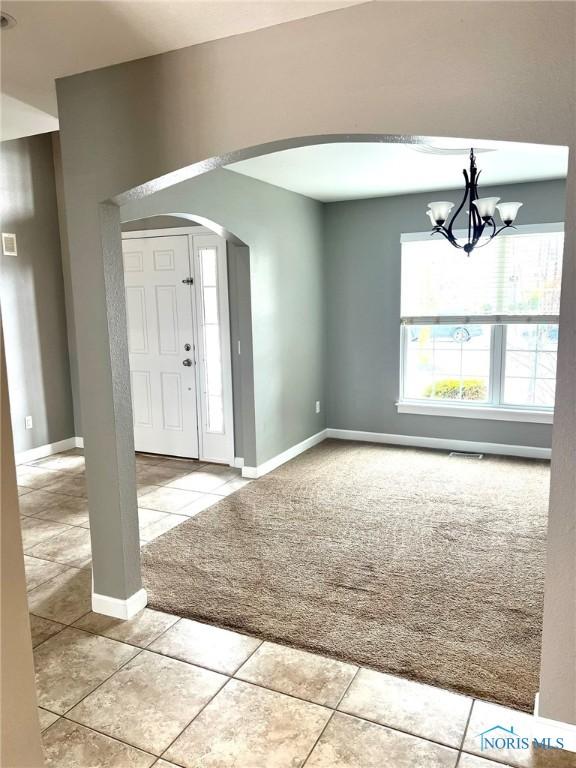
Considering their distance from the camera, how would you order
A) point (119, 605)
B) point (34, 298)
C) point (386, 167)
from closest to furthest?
point (119, 605)
point (386, 167)
point (34, 298)

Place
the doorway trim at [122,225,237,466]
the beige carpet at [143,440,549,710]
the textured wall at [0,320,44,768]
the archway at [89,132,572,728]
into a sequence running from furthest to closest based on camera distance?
the doorway trim at [122,225,237,466] → the beige carpet at [143,440,549,710] → the archway at [89,132,572,728] → the textured wall at [0,320,44,768]

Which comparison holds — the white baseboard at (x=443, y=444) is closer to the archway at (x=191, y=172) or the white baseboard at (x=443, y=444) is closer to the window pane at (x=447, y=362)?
the window pane at (x=447, y=362)

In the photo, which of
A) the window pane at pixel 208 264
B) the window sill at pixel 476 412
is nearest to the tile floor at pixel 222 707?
the window pane at pixel 208 264

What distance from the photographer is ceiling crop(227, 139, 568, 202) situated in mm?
3652

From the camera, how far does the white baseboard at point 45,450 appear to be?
5.30 m

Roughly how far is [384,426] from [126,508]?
3.57 m

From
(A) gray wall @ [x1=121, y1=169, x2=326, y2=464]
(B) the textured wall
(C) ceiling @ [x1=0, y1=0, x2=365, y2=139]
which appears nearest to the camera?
(B) the textured wall

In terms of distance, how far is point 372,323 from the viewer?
565 centimetres

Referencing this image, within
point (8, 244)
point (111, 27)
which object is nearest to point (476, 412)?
point (111, 27)

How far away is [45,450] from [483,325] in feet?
14.6

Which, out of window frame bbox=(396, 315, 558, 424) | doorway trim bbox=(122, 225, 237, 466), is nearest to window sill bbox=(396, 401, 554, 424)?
window frame bbox=(396, 315, 558, 424)

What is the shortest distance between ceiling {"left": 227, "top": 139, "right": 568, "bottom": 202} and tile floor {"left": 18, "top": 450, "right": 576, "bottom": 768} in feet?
9.04

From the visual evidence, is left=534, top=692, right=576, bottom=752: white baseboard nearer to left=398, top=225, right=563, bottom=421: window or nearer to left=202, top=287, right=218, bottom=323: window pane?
left=398, top=225, right=563, bottom=421: window

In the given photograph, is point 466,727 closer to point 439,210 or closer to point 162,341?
point 439,210
